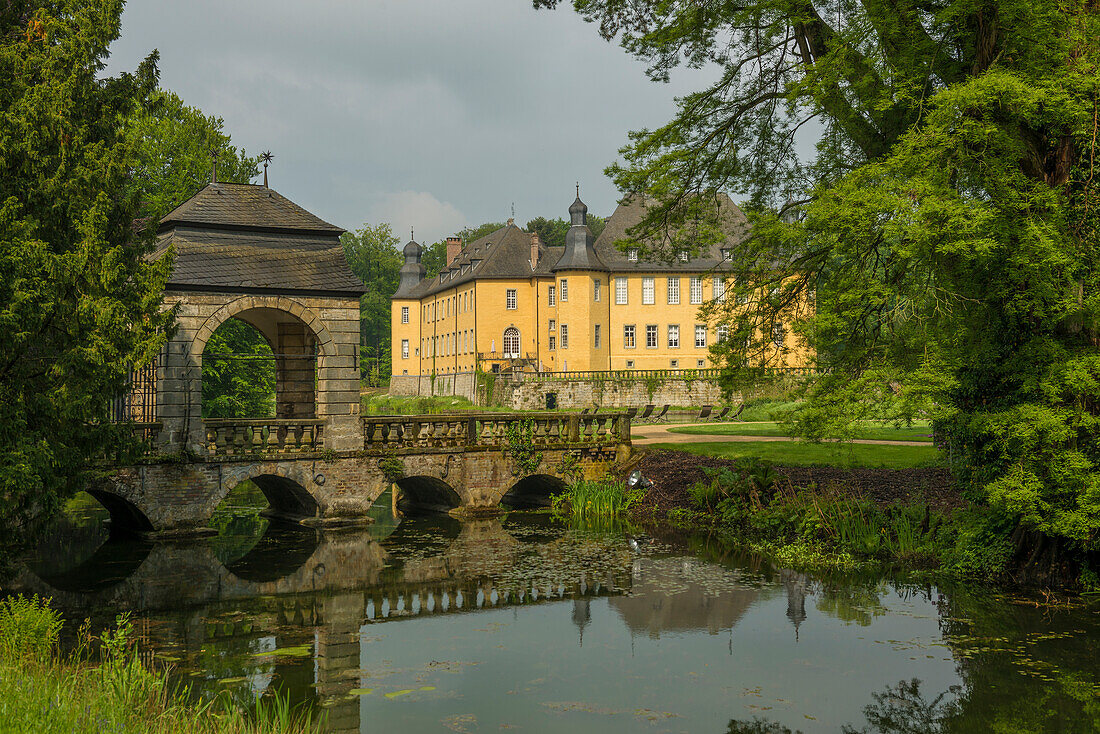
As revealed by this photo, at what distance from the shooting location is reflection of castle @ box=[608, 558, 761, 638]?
10641mm

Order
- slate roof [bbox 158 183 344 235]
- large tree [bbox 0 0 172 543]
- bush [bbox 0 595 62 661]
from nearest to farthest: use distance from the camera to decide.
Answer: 1. bush [bbox 0 595 62 661]
2. large tree [bbox 0 0 172 543]
3. slate roof [bbox 158 183 344 235]

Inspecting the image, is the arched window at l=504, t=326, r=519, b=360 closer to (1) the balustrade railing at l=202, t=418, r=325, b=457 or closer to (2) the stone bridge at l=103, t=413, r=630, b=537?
(2) the stone bridge at l=103, t=413, r=630, b=537

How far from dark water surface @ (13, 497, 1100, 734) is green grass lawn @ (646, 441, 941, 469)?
3742 mm

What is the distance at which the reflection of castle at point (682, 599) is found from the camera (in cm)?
1064

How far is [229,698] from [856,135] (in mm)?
10497

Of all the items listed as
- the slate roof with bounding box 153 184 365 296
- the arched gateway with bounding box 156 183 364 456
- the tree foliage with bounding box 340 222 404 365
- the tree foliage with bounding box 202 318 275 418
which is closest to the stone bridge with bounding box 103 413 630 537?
the arched gateway with bounding box 156 183 364 456

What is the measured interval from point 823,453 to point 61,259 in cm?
1477

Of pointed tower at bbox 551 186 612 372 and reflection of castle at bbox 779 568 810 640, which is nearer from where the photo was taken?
reflection of castle at bbox 779 568 810 640

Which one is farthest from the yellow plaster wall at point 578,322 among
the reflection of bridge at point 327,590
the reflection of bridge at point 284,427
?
the reflection of bridge at point 327,590

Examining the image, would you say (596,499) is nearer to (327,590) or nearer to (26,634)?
(327,590)

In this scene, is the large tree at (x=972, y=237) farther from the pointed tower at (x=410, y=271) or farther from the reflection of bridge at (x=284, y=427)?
the pointed tower at (x=410, y=271)

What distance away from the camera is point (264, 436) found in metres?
17.3

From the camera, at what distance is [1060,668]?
8508 millimetres

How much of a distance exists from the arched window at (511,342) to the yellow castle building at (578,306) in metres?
0.06
